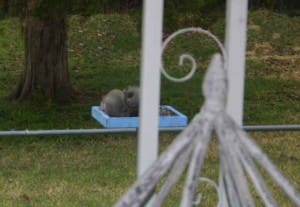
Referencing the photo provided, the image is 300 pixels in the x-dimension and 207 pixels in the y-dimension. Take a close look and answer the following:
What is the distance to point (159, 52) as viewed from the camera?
7.66ft

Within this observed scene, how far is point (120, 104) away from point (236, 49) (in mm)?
3170

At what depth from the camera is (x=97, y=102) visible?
737cm

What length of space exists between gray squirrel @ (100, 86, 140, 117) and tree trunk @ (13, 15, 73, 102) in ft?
4.85

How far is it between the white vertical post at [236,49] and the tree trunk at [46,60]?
460 cm

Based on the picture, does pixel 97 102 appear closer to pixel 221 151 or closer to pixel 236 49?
pixel 236 49

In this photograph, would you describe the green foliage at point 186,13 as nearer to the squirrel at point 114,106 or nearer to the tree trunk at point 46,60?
the squirrel at point 114,106

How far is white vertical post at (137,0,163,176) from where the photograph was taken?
2.32 m

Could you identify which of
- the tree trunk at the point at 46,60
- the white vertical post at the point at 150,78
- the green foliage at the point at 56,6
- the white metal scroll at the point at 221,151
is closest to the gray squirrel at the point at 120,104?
the green foliage at the point at 56,6

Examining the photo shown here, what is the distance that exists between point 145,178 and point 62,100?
221 inches

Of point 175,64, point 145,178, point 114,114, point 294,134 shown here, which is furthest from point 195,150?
point 175,64

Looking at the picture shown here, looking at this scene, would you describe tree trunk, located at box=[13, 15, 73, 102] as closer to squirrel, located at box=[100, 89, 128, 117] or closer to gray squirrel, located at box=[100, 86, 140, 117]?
gray squirrel, located at box=[100, 86, 140, 117]

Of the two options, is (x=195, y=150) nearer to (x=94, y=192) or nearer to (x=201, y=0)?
(x=94, y=192)

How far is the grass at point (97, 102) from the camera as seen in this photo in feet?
15.6

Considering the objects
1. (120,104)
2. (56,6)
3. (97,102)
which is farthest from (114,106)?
(97,102)
